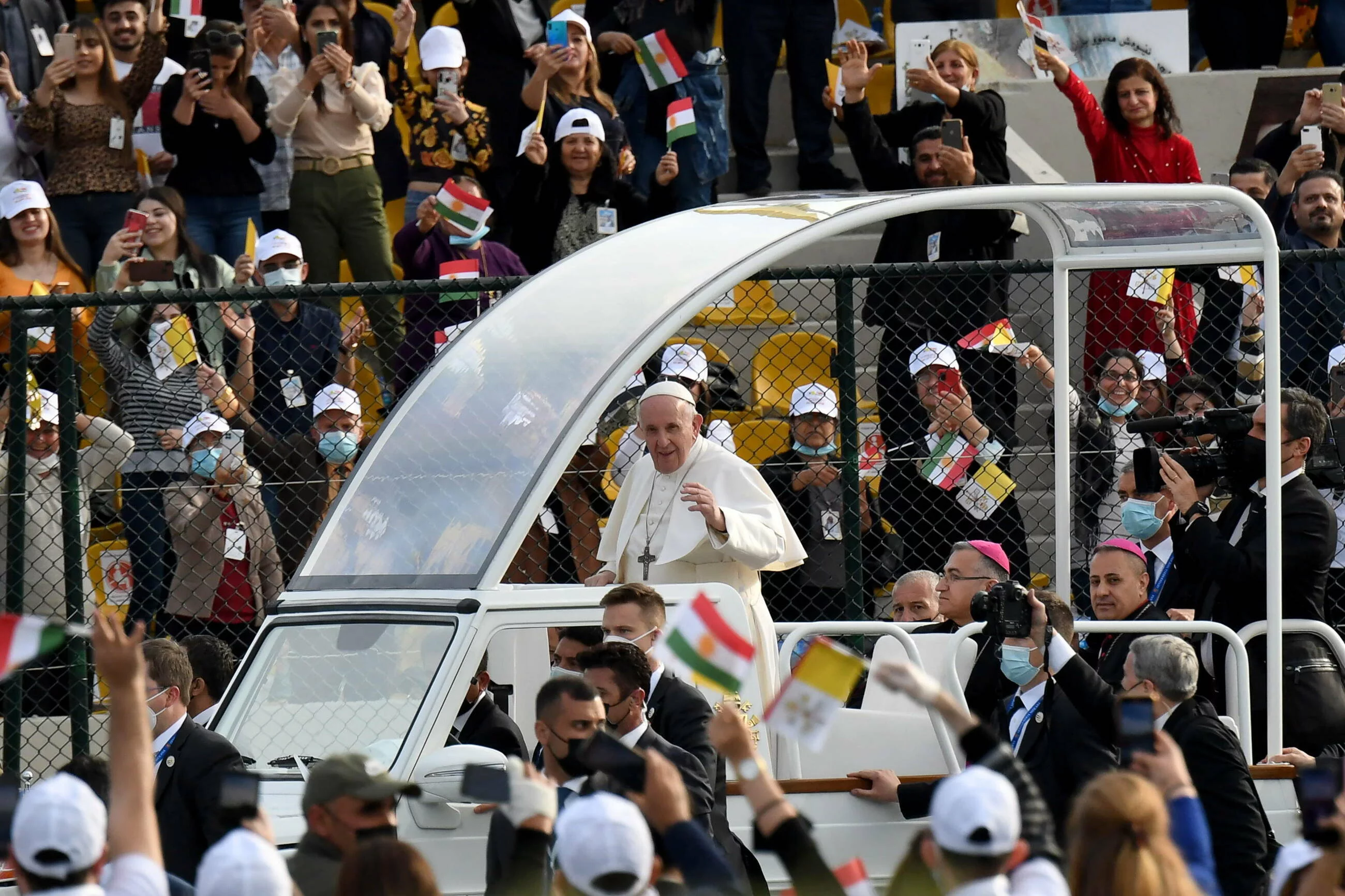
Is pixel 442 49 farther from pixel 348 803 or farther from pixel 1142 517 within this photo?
pixel 348 803

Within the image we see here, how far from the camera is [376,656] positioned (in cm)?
692

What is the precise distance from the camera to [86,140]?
37.7ft

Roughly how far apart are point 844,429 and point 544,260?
2925mm

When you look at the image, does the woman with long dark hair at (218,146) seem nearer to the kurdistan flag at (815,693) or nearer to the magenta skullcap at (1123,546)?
the magenta skullcap at (1123,546)

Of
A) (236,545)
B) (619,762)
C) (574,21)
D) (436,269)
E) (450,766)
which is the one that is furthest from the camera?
(574,21)

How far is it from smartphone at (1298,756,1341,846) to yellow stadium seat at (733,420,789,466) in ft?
18.5

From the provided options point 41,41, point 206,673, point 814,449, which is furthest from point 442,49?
point 206,673

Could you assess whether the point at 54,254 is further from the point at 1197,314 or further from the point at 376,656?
the point at 1197,314

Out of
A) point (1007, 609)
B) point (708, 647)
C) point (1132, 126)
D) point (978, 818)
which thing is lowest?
point (1007, 609)

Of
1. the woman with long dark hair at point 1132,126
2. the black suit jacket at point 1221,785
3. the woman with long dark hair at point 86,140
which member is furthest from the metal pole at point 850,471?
the woman with long dark hair at point 86,140

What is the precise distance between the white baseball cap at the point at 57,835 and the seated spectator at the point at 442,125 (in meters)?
7.56

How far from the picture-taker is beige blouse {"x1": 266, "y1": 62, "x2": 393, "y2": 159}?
1148 cm

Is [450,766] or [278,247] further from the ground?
[278,247]

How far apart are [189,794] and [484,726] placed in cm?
101
